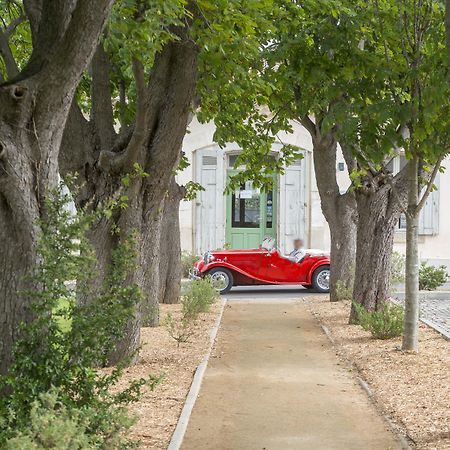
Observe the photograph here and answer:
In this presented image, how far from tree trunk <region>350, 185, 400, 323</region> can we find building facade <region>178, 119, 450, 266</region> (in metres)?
13.2

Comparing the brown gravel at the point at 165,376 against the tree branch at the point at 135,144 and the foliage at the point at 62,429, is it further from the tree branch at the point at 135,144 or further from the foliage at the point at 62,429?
the tree branch at the point at 135,144

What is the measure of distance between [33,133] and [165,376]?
374 centimetres

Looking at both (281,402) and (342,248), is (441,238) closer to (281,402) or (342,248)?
(342,248)

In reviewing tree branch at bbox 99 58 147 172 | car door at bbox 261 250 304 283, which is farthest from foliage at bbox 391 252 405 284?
tree branch at bbox 99 58 147 172

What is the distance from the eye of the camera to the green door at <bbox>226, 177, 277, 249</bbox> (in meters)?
27.7

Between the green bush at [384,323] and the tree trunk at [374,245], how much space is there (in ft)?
4.02

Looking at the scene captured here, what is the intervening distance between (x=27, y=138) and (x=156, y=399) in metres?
3.37

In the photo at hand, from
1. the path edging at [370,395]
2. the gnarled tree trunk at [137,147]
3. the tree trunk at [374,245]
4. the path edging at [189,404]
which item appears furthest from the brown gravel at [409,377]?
the gnarled tree trunk at [137,147]

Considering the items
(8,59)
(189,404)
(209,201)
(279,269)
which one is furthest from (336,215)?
(8,59)

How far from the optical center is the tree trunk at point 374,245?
1407cm

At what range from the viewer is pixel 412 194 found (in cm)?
1113

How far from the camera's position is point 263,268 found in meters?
21.8

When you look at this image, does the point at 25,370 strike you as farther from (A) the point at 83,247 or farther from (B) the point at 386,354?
(B) the point at 386,354

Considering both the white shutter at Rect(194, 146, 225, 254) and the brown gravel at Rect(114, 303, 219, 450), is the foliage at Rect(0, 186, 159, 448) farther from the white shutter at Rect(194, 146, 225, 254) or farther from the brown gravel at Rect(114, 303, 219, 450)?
the white shutter at Rect(194, 146, 225, 254)
